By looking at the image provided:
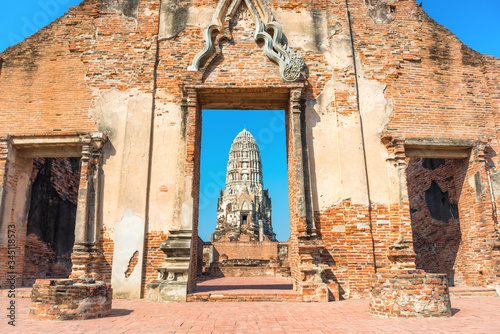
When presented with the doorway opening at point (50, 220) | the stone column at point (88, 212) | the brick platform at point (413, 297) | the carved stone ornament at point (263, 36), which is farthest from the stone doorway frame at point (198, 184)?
the doorway opening at point (50, 220)

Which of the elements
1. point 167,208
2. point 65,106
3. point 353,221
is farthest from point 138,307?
point 65,106

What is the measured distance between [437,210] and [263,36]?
739 cm

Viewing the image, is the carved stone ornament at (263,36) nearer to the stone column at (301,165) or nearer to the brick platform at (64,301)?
the stone column at (301,165)

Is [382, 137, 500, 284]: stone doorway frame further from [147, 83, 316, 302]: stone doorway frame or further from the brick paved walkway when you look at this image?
Answer: the brick paved walkway

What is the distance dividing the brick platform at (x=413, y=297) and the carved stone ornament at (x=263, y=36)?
5.50 meters

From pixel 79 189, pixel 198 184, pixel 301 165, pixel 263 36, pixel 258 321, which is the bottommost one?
pixel 258 321

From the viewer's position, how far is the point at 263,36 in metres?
9.77

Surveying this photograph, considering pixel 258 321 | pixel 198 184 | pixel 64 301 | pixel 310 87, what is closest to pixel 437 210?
pixel 310 87

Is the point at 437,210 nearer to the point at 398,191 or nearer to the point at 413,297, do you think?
the point at 398,191

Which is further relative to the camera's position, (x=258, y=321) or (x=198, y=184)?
(x=198, y=184)

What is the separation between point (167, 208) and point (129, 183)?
3.67ft

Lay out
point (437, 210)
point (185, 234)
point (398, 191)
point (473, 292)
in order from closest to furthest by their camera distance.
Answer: point (473, 292), point (185, 234), point (398, 191), point (437, 210)

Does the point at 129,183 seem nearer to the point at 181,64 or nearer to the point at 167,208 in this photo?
the point at 167,208

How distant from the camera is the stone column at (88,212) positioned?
826 cm
